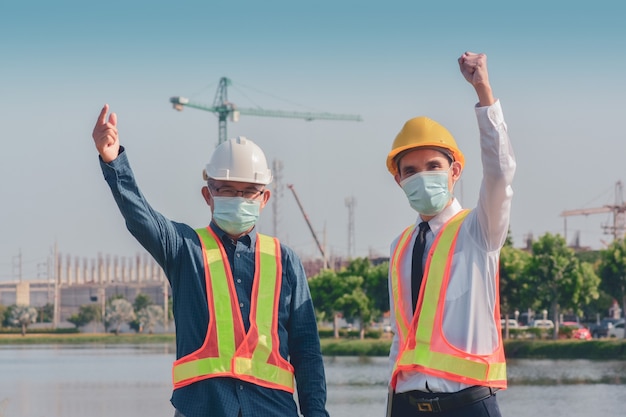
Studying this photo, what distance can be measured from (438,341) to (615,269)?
140 feet

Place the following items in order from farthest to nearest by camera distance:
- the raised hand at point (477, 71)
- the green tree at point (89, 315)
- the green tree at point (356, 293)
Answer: the green tree at point (89, 315), the green tree at point (356, 293), the raised hand at point (477, 71)

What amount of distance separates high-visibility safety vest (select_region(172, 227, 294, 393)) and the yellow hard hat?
2.52 ft

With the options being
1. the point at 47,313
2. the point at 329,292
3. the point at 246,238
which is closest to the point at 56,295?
the point at 47,313

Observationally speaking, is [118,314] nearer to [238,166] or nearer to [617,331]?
[617,331]

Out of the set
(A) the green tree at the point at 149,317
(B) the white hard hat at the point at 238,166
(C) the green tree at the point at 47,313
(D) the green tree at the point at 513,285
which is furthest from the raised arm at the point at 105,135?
(C) the green tree at the point at 47,313

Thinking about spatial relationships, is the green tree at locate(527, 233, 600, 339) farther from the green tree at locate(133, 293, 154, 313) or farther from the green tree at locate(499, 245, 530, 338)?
the green tree at locate(133, 293, 154, 313)

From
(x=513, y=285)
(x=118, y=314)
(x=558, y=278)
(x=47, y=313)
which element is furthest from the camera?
(x=47, y=313)

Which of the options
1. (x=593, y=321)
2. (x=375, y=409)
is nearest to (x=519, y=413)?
(x=375, y=409)

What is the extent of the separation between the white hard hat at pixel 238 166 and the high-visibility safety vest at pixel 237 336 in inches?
12.4

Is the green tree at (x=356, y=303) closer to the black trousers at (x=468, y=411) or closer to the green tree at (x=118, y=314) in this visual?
the green tree at (x=118, y=314)

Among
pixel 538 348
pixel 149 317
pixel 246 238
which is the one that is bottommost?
pixel 538 348

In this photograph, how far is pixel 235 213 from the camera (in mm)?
5062

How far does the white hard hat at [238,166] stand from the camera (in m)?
5.15

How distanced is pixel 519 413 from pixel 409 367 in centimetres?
1917
